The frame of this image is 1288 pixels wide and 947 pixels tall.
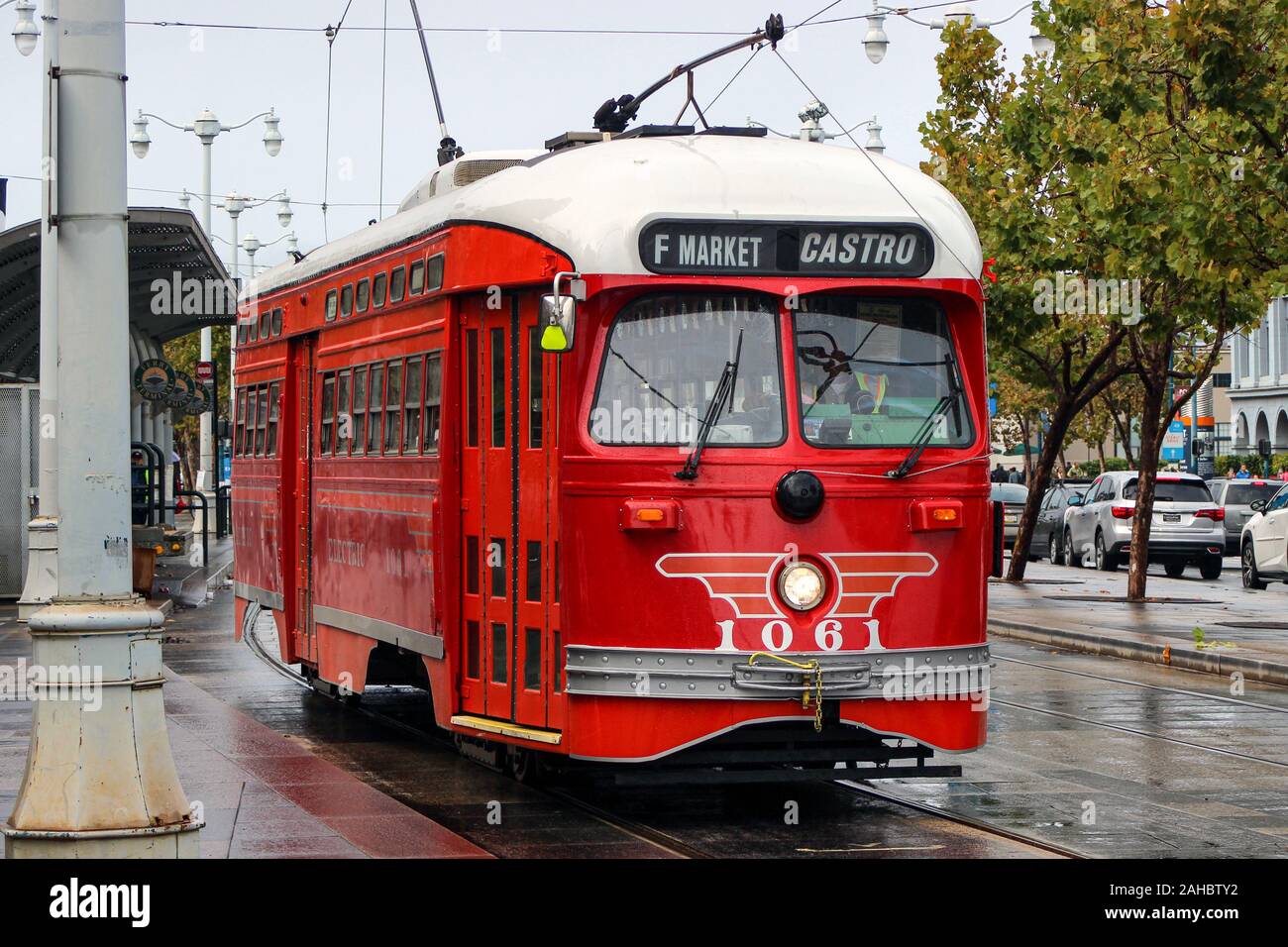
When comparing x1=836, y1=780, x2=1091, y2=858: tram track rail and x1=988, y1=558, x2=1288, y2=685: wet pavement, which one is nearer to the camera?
x1=836, y1=780, x2=1091, y2=858: tram track rail

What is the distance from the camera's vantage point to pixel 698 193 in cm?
1032

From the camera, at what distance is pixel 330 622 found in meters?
14.2

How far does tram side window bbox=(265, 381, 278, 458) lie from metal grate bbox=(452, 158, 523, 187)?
3.67 meters

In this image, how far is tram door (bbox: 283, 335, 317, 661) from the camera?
14.9 meters

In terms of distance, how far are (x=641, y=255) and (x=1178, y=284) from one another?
1602 centimetres

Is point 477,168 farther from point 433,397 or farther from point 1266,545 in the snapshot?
point 1266,545

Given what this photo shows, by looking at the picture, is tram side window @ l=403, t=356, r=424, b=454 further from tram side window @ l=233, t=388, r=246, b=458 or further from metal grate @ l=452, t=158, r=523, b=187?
tram side window @ l=233, t=388, r=246, b=458

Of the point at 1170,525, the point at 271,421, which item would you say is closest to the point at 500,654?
the point at 271,421

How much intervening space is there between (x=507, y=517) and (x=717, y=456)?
55.8 inches

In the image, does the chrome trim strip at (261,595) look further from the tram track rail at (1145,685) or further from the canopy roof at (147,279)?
the canopy roof at (147,279)

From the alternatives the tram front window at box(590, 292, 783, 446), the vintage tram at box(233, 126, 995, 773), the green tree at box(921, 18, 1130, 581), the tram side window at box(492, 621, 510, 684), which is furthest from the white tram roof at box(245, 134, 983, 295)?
the green tree at box(921, 18, 1130, 581)

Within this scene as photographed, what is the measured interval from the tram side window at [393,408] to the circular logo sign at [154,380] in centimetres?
1932

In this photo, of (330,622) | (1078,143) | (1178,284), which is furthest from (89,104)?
(1178,284)
